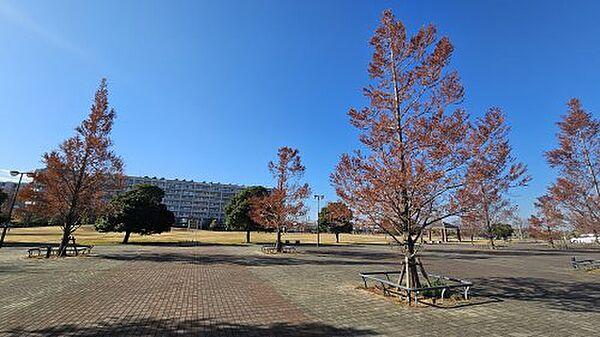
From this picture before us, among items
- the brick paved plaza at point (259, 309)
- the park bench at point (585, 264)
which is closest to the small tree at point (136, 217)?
the brick paved plaza at point (259, 309)

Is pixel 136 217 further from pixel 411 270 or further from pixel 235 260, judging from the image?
pixel 411 270

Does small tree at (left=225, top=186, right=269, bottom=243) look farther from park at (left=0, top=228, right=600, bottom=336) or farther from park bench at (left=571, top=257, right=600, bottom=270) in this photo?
park bench at (left=571, top=257, right=600, bottom=270)

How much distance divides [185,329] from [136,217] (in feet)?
137

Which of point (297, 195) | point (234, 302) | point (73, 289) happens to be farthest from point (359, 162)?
point (297, 195)

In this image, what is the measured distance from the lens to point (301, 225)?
3238cm

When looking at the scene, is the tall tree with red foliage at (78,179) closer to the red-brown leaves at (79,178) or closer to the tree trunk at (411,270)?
the red-brown leaves at (79,178)

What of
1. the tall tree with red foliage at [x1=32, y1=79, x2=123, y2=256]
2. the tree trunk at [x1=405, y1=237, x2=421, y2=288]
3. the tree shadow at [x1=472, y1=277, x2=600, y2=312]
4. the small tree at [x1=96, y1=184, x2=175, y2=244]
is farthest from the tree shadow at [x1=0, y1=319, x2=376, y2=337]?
the small tree at [x1=96, y1=184, x2=175, y2=244]

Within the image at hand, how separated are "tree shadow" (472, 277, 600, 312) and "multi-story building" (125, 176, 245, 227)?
146221 millimetres

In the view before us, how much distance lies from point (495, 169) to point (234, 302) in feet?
→ 33.0

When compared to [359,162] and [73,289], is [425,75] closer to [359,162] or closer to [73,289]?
[359,162]

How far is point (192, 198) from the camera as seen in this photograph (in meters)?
161

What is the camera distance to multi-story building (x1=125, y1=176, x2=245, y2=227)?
511 ft

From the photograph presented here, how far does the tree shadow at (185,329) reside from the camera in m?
6.81

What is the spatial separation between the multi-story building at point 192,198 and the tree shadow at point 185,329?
150086 mm
